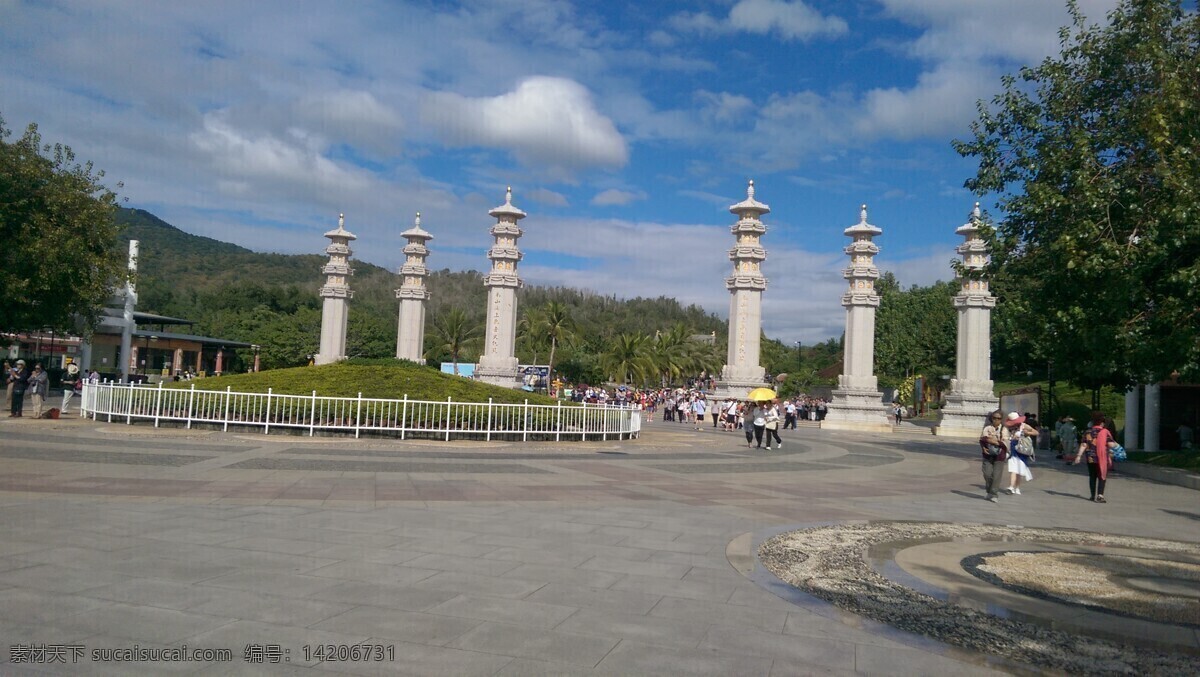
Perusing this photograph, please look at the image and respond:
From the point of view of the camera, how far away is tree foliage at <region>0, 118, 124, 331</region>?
21.3 m

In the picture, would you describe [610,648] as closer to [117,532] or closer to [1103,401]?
[117,532]

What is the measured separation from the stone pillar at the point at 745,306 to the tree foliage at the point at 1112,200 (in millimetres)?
16875

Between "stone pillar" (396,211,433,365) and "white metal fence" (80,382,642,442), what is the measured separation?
70.5ft

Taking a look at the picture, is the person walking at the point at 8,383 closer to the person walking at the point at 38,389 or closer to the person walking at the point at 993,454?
the person walking at the point at 38,389

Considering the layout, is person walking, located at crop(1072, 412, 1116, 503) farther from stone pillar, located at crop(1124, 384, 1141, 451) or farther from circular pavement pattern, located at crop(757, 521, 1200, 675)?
stone pillar, located at crop(1124, 384, 1141, 451)

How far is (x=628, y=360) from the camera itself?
62.1 meters

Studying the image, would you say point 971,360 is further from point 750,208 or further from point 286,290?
point 286,290

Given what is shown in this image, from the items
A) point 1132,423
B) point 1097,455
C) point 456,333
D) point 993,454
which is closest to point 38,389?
point 993,454

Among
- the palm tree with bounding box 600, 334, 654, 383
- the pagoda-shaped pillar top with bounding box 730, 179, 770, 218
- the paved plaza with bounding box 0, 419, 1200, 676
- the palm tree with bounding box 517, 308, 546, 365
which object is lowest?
the paved plaza with bounding box 0, 419, 1200, 676

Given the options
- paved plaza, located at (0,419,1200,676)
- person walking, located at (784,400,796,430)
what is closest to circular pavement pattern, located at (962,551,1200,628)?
paved plaza, located at (0,419,1200,676)

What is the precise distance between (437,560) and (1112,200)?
1713 cm

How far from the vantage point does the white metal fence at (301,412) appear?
1866cm

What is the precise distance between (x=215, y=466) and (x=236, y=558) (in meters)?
6.68

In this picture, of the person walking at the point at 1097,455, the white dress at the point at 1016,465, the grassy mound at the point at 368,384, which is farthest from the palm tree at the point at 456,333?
the person walking at the point at 1097,455
